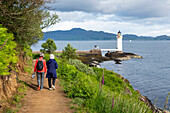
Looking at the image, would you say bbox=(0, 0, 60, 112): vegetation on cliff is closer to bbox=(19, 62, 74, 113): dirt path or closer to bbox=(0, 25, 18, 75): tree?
bbox=(0, 25, 18, 75): tree

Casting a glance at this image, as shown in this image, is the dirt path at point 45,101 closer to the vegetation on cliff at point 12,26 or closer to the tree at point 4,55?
the vegetation on cliff at point 12,26

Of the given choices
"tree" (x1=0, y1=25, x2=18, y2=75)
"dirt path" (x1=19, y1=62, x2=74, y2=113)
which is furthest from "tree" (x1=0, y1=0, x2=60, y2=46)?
"dirt path" (x1=19, y1=62, x2=74, y2=113)

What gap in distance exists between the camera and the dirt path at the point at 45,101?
6.97 meters

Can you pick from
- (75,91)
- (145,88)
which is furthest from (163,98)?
(75,91)

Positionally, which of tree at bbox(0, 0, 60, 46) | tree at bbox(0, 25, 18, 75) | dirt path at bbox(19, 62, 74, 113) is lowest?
dirt path at bbox(19, 62, 74, 113)

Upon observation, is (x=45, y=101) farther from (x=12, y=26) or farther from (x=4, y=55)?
(x=12, y=26)

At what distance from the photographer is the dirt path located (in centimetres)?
697

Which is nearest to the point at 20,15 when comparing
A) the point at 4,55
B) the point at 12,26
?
the point at 12,26

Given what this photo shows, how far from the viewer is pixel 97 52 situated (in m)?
70.3

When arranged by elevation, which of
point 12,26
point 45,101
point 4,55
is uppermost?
point 12,26

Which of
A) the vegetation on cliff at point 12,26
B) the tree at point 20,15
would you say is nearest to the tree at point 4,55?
the vegetation on cliff at point 12,26

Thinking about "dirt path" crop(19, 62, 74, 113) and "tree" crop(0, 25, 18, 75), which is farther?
"dirt path" crop(19, 62, 74, 113)

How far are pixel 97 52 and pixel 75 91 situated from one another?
203 ft

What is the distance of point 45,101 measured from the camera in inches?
316
